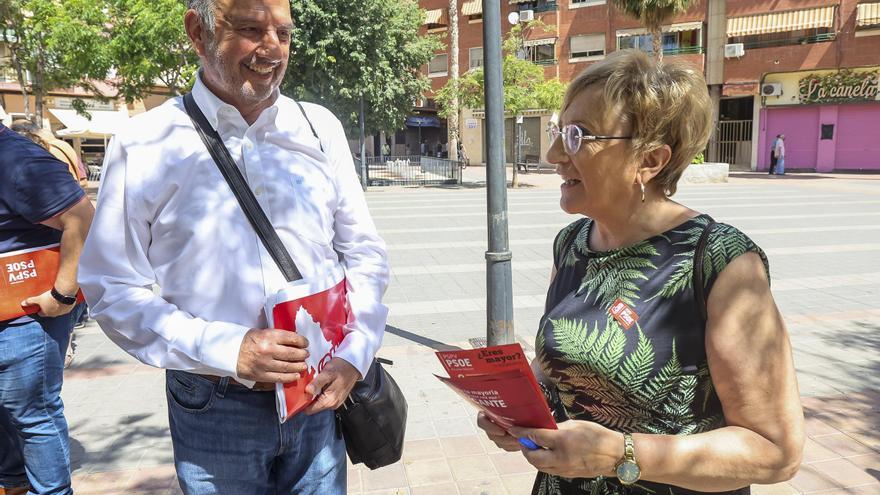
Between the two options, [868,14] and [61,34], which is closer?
[61,34]

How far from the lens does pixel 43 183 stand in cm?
248

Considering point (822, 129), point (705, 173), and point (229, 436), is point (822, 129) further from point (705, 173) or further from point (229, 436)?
point (229, 436)

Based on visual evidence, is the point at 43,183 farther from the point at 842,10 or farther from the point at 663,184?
the point at 842,10

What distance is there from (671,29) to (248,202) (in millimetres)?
33366

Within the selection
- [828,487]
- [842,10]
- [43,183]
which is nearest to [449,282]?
[828,487]

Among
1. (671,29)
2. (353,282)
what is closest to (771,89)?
(671,29)

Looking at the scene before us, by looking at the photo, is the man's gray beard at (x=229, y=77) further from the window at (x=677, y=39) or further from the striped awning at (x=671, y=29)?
the window at (x=677, y=39)

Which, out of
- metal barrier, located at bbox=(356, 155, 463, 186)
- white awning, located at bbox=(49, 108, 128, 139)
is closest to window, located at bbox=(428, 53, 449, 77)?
metal barrier, located at bbox=(356, 155, 463, 186)

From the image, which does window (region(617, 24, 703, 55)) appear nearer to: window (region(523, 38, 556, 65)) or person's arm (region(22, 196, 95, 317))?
window (region(523, 38, 556, 65))

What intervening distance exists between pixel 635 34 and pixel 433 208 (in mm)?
21218

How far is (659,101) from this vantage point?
5.11 ft

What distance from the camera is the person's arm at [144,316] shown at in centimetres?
163

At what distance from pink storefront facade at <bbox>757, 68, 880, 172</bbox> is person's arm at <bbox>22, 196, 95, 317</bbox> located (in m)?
32.1

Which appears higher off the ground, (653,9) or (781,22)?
(781,22)
